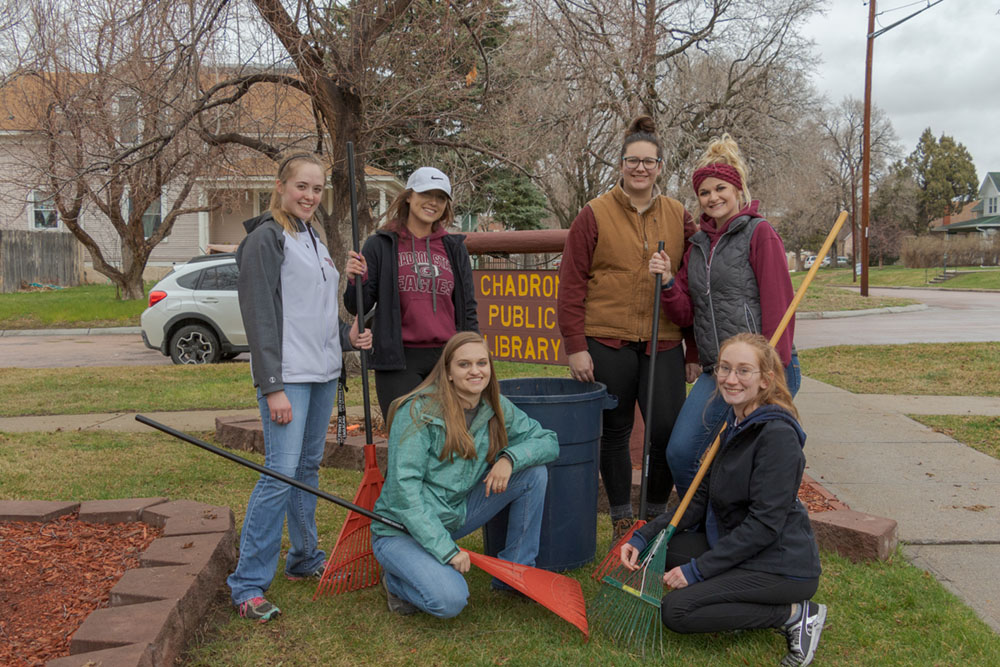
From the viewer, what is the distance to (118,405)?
783 cm

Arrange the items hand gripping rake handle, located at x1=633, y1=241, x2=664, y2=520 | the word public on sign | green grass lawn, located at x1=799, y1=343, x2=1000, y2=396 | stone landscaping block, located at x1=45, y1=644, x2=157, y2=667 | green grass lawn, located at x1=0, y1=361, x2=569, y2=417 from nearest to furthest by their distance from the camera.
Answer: stone landscaping block, located at x1=45, y1=644, x2=157, y2=667, hand gripping rake handle, located at x1=633, y1=241, x2=664, y2=520, the word public on sign, green grass lawn, located at x1=0, y1=361, x2=569, y2=417, green grass lawn, located at x1=799, y1=343, x2=1000, y2=396

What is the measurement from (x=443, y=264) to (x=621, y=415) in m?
1.07

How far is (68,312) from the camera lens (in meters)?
17.9

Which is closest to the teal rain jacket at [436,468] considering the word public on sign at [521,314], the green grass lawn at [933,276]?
the word public on sign at [521,314]

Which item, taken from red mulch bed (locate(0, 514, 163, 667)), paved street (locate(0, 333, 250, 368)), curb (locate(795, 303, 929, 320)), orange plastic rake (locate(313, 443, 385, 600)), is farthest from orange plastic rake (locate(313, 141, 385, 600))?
curb (locate(795, 303, 929, 320))

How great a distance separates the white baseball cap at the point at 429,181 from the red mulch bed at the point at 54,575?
1966 millimetres

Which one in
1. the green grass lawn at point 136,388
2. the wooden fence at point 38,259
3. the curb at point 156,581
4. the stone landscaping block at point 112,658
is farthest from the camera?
the wooden fence at point 38,259

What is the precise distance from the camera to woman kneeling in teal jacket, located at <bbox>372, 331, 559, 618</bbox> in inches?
124

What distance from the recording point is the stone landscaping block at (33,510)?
154 inches

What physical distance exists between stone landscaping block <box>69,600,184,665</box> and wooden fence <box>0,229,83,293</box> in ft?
84.7

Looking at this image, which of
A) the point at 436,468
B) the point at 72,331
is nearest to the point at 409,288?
the point at 436,468

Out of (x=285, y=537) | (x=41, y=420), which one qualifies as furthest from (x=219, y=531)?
(x=41, y=420)

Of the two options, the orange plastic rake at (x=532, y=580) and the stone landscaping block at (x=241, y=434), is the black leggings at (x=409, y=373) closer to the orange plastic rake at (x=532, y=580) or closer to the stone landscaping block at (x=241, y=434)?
the orange plastic rake at (x=532, y=580)

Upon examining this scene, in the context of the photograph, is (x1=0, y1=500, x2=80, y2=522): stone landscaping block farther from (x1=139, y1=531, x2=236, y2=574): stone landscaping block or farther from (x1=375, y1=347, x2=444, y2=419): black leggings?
(x1=375, y1=347, x2=444, y2=419): black leggings
